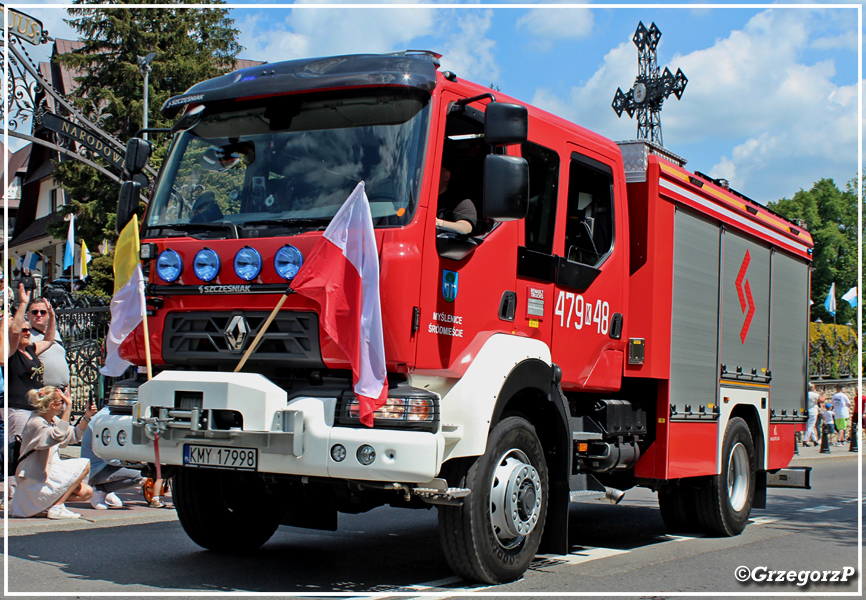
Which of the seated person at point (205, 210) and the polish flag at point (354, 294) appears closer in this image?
the polish flag at point (354, 294)

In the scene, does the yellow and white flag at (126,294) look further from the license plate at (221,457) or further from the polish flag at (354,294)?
the polish flag at (354,294)

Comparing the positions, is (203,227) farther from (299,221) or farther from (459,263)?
(459,263)

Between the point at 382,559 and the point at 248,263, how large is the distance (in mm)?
2649

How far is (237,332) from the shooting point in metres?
5.70

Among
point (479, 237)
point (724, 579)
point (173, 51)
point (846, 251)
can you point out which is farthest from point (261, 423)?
point (846, 251)

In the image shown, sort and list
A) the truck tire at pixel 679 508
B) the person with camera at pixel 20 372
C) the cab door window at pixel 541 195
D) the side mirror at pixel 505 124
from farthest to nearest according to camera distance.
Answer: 1. the truck tire at pixel 679 508
2. the person with camera at pixel 20 372
3. the cab door window at pixel 541 195
4. the side mirror at pixel 505 124

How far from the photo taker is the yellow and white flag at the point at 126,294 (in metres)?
6.03

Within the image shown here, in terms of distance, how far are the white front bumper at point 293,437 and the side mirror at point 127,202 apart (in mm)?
1300

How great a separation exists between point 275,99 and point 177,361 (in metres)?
Answer: 1.74

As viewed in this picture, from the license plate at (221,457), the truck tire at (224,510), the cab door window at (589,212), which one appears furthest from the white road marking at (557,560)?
the cab door window at (589,212)

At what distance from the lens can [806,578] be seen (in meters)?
6.87

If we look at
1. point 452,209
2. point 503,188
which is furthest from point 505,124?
point 452,209

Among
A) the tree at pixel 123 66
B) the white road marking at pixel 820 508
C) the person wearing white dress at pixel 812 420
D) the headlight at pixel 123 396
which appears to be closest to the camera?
the headlight at pixel 123 396

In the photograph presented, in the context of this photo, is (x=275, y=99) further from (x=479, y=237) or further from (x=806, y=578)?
(x=806, y=578)
